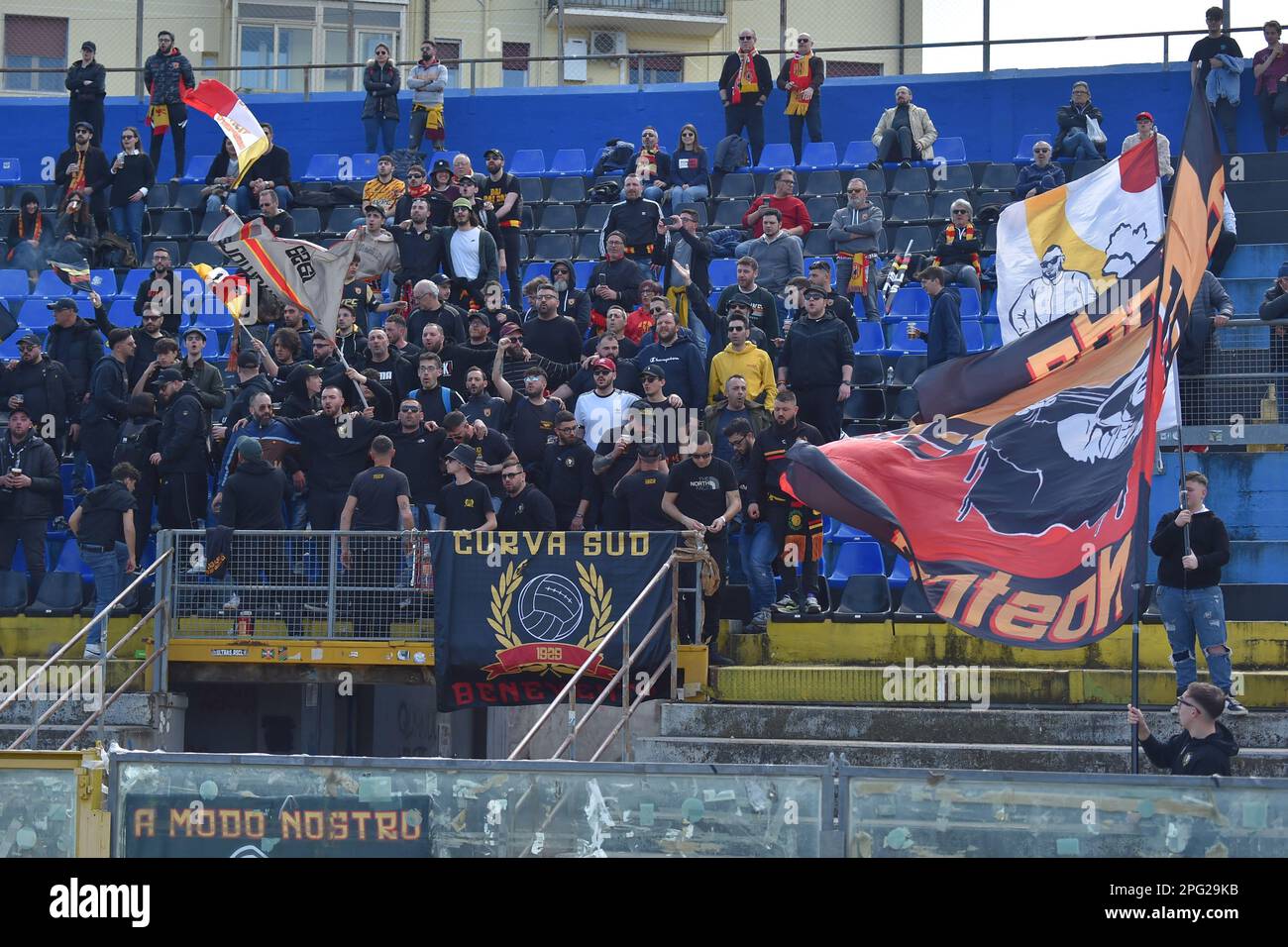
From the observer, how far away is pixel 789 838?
8.73 metres

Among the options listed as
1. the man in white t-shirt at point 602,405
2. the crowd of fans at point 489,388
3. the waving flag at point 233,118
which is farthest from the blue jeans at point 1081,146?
the waving flag at point 233,118

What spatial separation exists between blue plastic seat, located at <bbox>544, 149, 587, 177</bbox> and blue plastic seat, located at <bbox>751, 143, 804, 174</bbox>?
8.61ft

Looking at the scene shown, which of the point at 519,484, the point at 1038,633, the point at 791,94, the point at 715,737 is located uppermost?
the point at 791,94

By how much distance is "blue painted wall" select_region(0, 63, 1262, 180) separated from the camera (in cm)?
2444

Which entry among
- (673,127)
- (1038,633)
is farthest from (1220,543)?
(673,127)

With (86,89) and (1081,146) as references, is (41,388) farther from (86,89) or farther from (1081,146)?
(1081,146)

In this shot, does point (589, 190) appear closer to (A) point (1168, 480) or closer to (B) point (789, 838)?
(A) point (1168, 480)

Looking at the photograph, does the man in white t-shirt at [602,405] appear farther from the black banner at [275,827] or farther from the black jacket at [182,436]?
the black banner at [275,827]

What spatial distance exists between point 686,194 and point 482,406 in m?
6.48

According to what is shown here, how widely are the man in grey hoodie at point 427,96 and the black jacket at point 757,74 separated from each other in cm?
400

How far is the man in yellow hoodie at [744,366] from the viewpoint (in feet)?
53.0

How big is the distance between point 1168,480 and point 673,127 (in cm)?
1187

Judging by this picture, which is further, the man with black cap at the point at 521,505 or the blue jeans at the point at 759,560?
the man with black cap at the point at 521,505

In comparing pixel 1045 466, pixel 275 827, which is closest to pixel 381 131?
pixel 1045 466
